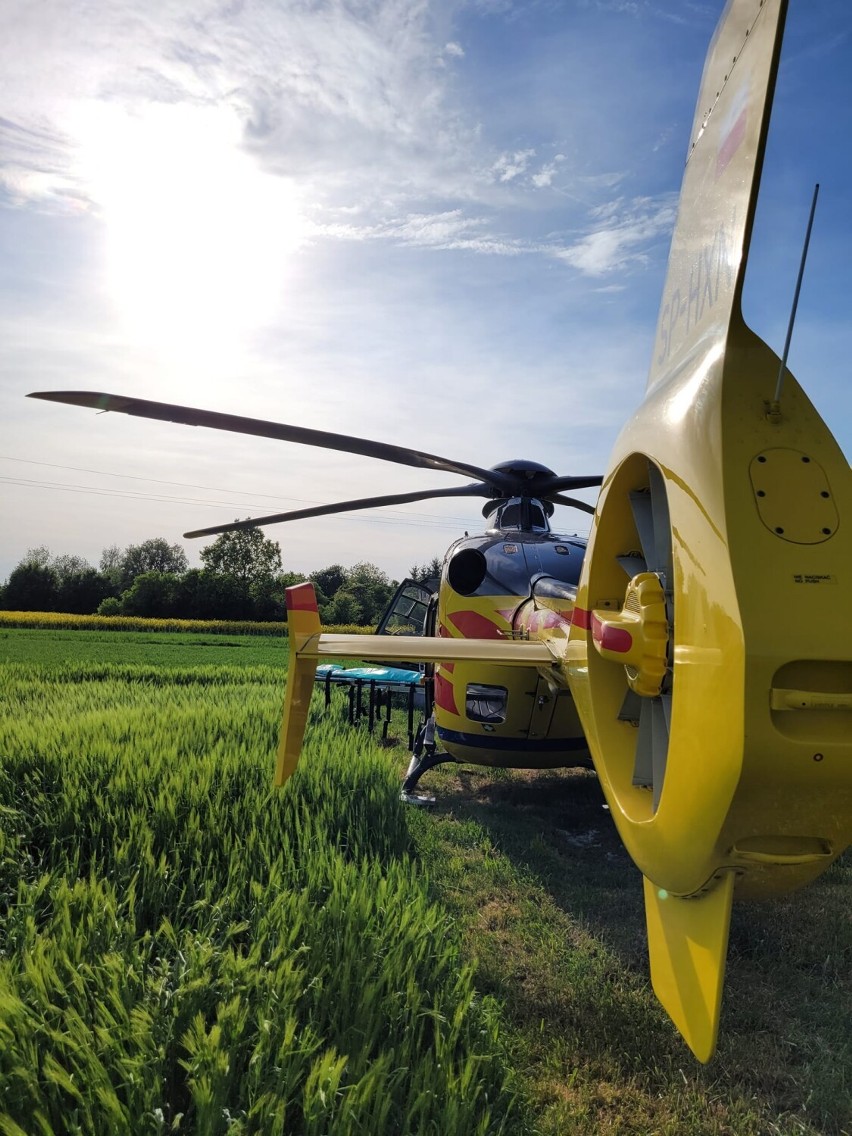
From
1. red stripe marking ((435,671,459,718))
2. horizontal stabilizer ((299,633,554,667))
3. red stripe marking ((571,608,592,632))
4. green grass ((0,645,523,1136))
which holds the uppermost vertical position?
red stripe marking ((571,608,592,632))

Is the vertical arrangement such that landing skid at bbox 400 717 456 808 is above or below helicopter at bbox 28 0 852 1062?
below

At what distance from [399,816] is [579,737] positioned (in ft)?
5.10

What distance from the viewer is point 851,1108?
243 centimetres

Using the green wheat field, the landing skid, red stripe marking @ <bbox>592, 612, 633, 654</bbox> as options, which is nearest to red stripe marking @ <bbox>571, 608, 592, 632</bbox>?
red stripe marking @ <bbox>592, 612, 633, 654</bbox>

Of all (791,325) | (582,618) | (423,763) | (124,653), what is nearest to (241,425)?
(582,618)

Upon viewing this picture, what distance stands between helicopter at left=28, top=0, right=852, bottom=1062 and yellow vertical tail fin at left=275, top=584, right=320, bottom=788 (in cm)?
148

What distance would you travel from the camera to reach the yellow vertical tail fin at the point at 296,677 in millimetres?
3318

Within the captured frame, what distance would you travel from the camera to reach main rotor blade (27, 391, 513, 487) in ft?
12.3

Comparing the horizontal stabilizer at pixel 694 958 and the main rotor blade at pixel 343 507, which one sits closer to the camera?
the horizontal stabilizer at pixel 694 958

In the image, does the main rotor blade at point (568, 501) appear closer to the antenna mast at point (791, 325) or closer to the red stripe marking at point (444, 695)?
the red stripe marking at point (444, 695)

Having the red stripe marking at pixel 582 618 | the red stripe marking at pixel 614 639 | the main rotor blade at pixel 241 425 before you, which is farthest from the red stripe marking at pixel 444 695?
the red stripe marking at pixel 614 639

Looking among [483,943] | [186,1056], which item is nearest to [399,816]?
[483,943]

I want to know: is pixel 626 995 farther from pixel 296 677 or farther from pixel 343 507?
pixel 343 507

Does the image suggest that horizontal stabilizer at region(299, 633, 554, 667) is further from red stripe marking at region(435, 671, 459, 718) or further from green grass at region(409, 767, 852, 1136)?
red stripe marking at region(435, 671, 459, 718)
